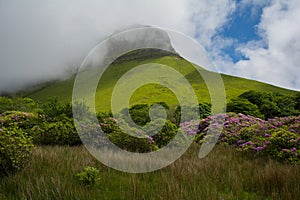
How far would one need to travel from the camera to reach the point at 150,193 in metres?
3.59

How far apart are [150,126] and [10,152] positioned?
22.7ft

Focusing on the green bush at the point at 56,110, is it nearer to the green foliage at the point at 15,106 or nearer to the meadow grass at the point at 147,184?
the meadow grass at the point at 147,184

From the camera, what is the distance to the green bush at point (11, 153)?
433 cm

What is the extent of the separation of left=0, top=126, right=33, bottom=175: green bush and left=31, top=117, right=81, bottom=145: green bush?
16.8 ft

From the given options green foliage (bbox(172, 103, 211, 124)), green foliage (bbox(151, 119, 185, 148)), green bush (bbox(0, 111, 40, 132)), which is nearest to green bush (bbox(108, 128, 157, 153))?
green foliage (bbox(151, 119, 185, 148))

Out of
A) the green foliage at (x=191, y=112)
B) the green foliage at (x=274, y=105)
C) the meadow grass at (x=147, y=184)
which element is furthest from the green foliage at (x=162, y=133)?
the green foliage at (x=274, y=105)

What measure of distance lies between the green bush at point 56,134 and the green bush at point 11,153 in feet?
16.8

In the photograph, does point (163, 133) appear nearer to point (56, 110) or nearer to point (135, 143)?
point (135, 143)

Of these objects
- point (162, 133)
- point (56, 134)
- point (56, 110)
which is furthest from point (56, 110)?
point (162, 133)

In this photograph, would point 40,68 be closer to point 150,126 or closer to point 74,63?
point 74,63

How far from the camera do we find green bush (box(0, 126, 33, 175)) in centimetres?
433

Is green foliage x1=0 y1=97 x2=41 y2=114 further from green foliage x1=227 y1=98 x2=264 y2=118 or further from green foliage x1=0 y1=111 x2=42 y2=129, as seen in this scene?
green foliage x1=227 y1=98 x2=264 y2=118

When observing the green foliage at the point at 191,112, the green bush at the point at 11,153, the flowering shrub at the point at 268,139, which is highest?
the green foliage at the point at 191,112

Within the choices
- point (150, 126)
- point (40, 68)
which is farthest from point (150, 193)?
point (40, 68)
